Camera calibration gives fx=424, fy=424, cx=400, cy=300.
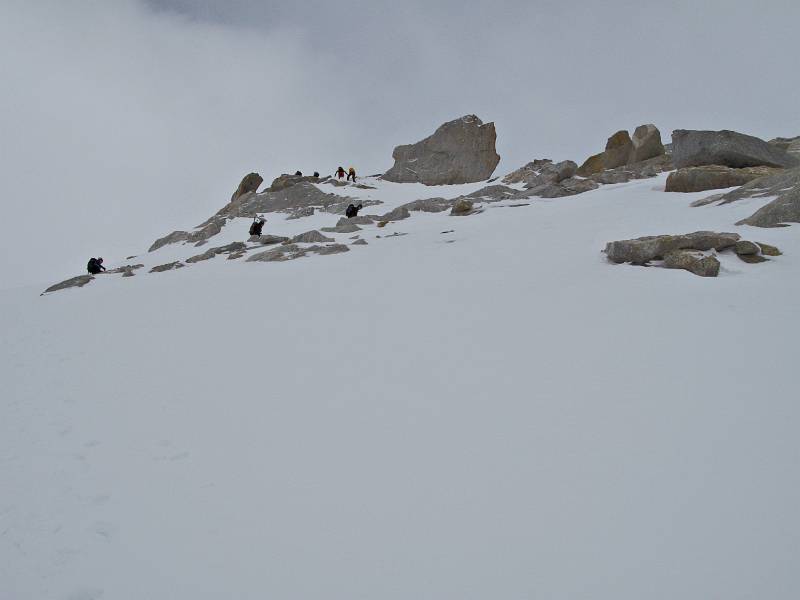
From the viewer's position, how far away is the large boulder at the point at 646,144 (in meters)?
32.0

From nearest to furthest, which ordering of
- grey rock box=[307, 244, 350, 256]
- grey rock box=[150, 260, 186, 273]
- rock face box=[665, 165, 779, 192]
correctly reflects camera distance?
rock face box=[665, 165, 779, 192]
grey rock box=[307, 244, 350, 256]
grey rock box=[150, 260, 186, 273]

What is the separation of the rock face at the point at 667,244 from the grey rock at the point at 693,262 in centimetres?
34

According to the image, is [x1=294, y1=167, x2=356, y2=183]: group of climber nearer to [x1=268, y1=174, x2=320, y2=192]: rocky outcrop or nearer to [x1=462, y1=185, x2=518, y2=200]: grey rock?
[x1=268, y1=174, x2=320, y2=192]: rocky outcrop

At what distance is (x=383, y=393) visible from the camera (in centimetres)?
644

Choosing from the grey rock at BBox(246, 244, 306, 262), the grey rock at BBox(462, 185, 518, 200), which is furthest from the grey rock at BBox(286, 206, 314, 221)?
the grey rock at BBox(246, 244, 306, 262)

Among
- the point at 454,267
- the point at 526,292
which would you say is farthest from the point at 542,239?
Result: the point at 526,292

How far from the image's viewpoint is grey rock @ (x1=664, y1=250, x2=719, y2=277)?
912cm

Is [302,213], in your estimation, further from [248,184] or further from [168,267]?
[248,184]

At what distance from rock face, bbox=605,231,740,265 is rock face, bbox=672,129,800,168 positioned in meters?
14.1

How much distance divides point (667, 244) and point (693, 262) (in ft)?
3.26

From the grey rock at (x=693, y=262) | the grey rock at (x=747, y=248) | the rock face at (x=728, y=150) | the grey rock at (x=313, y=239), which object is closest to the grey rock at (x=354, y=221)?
the grey rock at (x=313, y=239)

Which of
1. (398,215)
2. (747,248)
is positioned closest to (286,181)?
(398,215)

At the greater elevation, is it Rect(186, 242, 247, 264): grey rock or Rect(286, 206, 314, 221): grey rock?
Rect(286, 206, 314, 221): grey rock

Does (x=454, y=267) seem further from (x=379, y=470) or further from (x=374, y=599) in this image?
(x=374, y=599)
